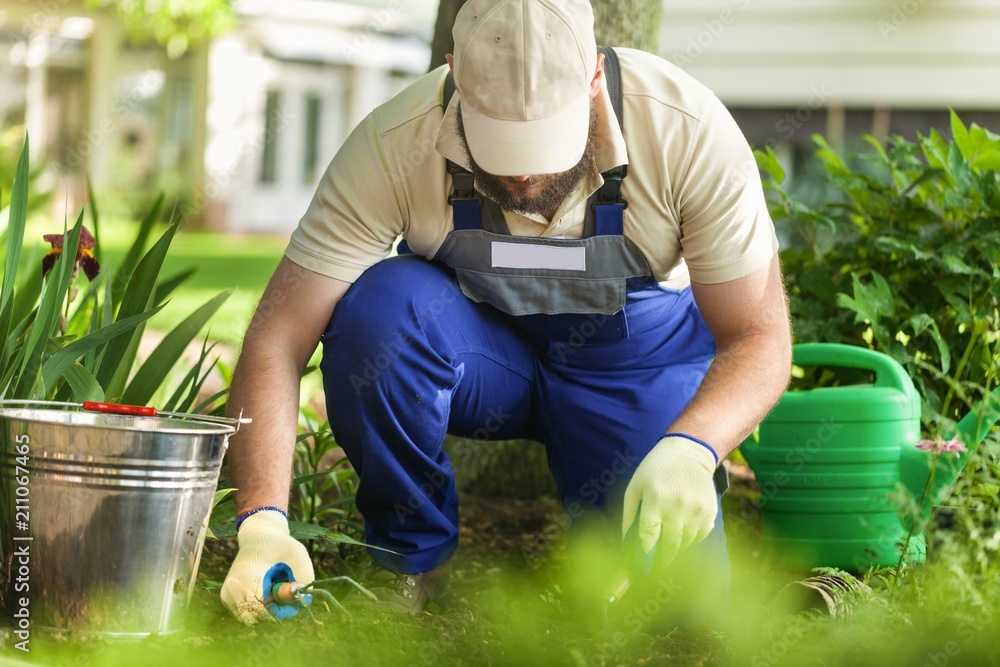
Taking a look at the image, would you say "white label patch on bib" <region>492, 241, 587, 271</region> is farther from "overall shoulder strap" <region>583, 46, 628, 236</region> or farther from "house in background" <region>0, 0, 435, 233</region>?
"house in background" <region>0, 0, 435, 233</region>

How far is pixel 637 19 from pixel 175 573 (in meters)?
1.90

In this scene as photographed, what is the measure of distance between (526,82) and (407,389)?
1.87ft

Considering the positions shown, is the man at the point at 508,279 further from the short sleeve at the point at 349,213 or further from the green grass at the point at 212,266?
the green grass at the point at 212,266

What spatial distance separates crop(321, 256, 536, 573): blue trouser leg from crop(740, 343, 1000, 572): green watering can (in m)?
0.64

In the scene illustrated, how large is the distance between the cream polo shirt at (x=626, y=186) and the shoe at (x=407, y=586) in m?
0.55

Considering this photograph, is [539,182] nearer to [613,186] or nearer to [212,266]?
[613,186]

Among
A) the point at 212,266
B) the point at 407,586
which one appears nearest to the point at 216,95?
the point at 212,266

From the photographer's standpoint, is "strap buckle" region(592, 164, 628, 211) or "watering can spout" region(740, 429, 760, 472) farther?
"watering can spout" region(740, 429, 760, 472)

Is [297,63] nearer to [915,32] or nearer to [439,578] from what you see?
[915,32]

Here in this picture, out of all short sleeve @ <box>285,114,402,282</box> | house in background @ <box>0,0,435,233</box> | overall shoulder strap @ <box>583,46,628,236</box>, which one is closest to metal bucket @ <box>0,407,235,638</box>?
short sleeve @ <box>285,114,402,282</box>

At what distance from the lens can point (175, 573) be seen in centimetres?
140

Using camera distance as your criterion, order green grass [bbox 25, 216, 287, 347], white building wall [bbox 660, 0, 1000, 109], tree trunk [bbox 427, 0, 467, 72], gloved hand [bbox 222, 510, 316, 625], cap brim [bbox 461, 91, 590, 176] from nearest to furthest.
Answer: gloved hand [bbox 222, 510, 316, 625]
cap brim [bbox 461, 91, 590, 176]
tree trunk [bbox 427, 0, 467, 72]
green grass [bbox 25, 216, 287, 347]
white building wall [bbox 660, 0, 1000, 109]

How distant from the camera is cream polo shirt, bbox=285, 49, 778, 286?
1870 mm

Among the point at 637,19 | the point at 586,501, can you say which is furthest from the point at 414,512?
the point at 637,19
